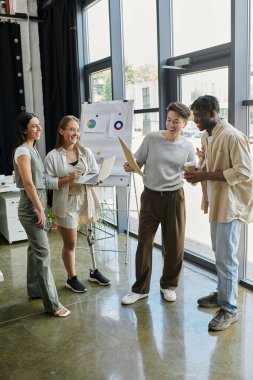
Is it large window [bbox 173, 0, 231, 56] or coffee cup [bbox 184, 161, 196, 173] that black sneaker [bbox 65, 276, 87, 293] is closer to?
coffee cup [bbox 184, 161, 196, 173]

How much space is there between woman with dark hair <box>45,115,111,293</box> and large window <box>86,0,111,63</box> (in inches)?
86.3

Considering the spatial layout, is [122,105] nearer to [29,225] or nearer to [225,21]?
[225,21]

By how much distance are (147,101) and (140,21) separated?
0.87 metres

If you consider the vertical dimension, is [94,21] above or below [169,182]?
above

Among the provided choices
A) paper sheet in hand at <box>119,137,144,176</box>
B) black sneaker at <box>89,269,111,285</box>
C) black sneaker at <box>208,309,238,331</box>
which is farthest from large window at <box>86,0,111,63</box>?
black sneaker at <box>208,309,238,331</box>

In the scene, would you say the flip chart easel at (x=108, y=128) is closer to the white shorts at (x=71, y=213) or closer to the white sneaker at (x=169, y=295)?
the white shorts at (x=71, y=213)

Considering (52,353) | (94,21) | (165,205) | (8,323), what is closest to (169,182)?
(165,205)

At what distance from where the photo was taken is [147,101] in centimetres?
418

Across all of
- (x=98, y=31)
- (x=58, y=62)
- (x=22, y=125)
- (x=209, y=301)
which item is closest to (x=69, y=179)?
(x=22, y=125)

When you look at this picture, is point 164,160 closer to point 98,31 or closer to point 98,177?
point 98,177

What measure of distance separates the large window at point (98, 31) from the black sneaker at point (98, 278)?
277cm

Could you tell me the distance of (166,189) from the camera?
2.74 metres

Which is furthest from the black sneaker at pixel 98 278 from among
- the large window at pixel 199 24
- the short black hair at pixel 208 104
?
the large window at pixel 199 24

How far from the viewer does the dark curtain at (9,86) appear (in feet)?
17.4
